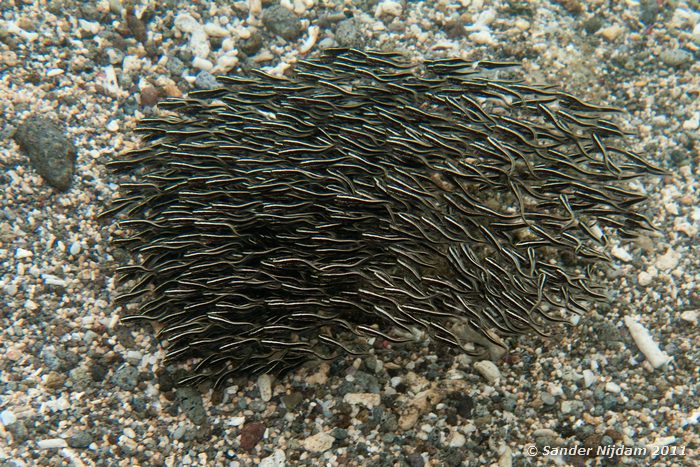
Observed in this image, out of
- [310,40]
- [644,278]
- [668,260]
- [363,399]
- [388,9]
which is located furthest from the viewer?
[388,9]

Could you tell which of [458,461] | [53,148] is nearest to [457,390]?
[458,461]

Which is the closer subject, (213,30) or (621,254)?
(621,254)

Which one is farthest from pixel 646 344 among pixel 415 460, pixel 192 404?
pixel 192 404

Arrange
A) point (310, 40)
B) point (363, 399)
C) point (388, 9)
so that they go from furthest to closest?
point (388, 9), point (310, 40), point (363, 399)

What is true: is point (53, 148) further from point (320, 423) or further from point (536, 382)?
point (536, 382)

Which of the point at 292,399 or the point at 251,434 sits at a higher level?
the point at 292,399

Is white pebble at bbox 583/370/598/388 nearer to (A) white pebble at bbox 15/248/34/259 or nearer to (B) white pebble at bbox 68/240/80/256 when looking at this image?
(B) white pebble at bbox 68/240/80/256

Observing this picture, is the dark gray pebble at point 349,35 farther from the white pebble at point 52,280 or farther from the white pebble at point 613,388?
the white pebble at point 613,388

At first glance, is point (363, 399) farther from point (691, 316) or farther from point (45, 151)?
point (45, 151)
